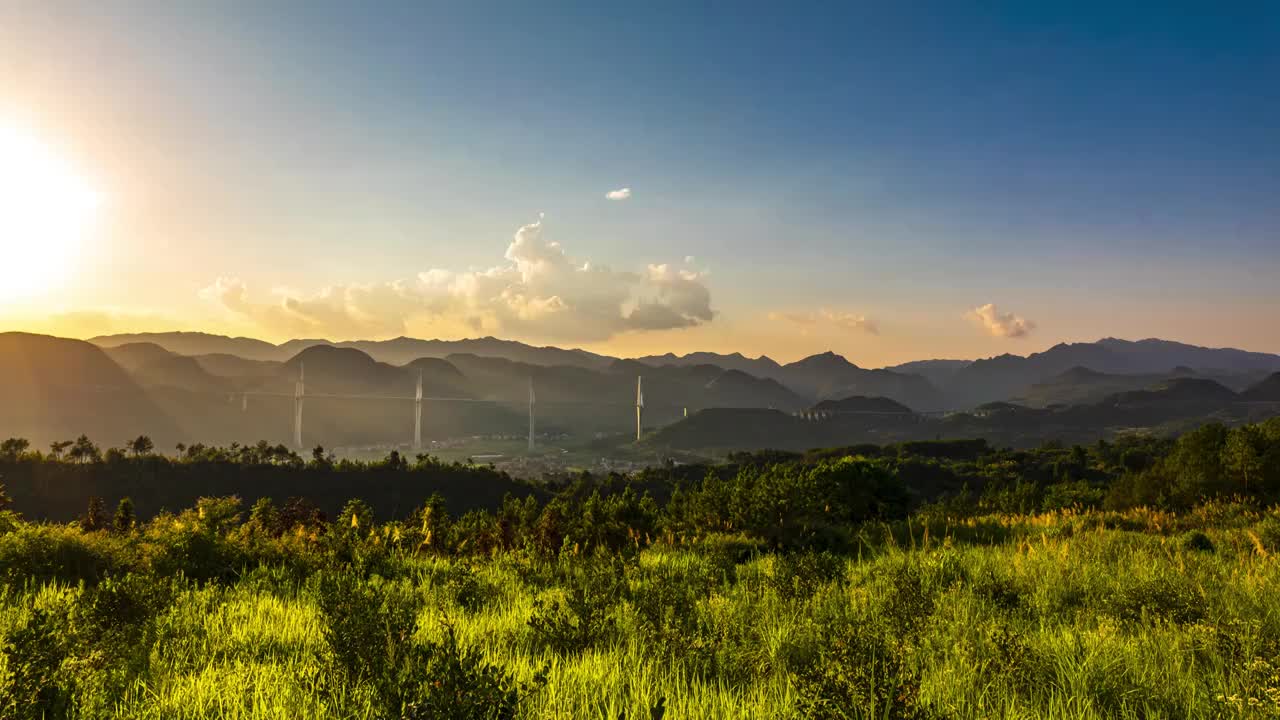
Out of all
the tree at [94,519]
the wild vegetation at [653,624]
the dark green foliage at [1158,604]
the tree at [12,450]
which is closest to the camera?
the wild vegetation at [653,624]

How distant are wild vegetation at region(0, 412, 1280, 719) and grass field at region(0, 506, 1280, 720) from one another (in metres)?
0.04

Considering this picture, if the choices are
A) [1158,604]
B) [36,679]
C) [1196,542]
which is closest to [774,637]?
[1158,604]

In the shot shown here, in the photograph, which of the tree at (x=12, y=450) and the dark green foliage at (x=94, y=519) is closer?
the dark green foliage at (x=94, y=519)

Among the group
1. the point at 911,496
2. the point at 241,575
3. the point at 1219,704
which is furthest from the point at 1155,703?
the point at 911,496

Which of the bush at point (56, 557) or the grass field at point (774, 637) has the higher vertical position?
the grass field at point (774, 637)

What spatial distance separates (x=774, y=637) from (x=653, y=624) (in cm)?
130

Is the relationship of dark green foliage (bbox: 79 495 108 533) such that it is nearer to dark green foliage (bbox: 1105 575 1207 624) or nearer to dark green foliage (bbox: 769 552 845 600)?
dark green foliage (bbox: 769 552 845 600)

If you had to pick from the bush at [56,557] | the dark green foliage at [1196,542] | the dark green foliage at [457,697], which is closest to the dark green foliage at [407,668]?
the dark green foliage at [457,697]

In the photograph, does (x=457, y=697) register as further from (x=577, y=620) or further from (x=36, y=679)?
(x=577, y=620)

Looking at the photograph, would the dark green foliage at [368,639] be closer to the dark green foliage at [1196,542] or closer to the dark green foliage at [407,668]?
the dark green foliage at [407,668]

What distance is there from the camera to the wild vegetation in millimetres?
4758

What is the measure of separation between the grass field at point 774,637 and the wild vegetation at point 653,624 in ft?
0.13

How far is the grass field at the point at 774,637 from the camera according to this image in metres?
4.83

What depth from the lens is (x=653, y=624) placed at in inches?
275
